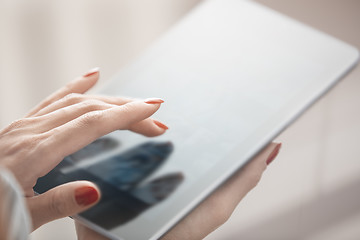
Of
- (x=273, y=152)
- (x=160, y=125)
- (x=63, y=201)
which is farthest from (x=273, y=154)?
(x=63, y=201)

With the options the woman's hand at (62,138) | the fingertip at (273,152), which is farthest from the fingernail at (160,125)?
the fingertip at (273,152)

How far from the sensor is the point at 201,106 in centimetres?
63

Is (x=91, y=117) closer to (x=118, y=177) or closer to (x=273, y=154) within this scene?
(x=118, y=177)

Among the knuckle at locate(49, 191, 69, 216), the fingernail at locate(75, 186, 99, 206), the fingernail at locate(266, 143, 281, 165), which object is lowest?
the knuckle at locate(49, 191, 69, 216)

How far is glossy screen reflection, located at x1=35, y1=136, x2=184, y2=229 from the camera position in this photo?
554mm

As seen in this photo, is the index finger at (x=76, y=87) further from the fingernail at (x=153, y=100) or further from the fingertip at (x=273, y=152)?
the fingertip at (x=273, y=152)

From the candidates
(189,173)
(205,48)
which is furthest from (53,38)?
(189,173)

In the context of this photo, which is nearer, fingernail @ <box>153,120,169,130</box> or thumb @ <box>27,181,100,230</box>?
thumb @ <box>27,181,100,230</box>

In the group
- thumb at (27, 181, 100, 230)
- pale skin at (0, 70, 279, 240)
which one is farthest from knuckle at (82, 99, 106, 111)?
thumb at (27, 181, 100, 230)

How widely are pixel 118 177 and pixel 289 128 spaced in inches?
8.2

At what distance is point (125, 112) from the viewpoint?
576mm

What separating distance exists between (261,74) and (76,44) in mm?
422

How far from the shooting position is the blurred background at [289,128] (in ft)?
2.17

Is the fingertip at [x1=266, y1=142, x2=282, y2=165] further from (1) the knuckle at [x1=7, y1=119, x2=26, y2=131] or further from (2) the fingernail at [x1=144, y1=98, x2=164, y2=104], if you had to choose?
(1) the knuckle at [x1=7, y1=119, x2=26, y2=131]
